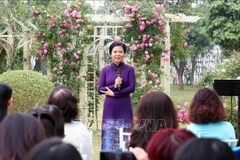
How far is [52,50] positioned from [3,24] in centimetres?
164

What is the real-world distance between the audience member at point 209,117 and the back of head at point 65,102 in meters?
0.84

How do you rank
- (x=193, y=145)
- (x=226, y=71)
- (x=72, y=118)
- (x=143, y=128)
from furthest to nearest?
(x=226, y=71)
(x=72, y=118)
(x=143, y=128)
(x=193, y=145)

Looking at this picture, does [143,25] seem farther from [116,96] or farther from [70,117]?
[70,117]

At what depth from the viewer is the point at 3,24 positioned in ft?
→ 37.1

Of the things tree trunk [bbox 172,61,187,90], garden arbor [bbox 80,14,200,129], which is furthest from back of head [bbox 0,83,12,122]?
tree trunk [bbox 172,61,187,90]

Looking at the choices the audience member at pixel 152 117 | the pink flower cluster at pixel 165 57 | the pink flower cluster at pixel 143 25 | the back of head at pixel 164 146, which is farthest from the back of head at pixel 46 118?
the pink flower cluster at pixel 165 57

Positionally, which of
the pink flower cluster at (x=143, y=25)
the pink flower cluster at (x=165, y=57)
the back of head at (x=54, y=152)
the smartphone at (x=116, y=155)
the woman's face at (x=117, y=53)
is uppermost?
the pink flower cluster at (x=143, y=25)

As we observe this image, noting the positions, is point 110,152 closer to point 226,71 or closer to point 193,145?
point 193,145

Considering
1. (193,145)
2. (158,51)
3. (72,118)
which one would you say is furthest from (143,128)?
(158,51)

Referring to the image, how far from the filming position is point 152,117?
12.7ft

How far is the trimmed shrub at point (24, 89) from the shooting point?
29.7 feet

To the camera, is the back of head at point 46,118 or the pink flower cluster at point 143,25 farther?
the pink flower cluster at point 143,25

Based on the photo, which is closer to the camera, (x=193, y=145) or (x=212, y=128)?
(x=193, y=145)

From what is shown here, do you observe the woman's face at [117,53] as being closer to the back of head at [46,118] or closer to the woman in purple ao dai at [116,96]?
the woman in purple ao dai at [116,96]
